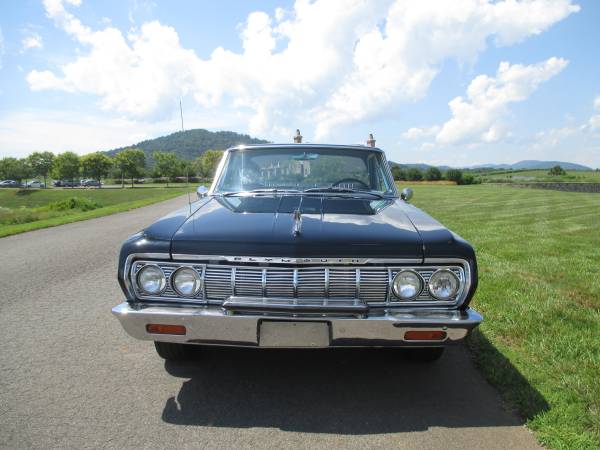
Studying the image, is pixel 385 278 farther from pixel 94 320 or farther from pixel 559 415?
pixel 94 320

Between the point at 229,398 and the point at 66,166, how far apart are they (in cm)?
9750

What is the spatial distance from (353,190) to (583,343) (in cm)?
224

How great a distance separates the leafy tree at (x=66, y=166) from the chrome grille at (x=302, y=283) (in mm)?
97147

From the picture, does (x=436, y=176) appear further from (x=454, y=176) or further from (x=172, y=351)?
(x=172, y=351)

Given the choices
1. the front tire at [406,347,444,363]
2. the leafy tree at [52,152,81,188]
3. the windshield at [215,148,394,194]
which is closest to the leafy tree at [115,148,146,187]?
the leafy tree at [52,152,81,188]

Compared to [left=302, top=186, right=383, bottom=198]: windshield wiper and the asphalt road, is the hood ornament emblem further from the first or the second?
the asphalt road

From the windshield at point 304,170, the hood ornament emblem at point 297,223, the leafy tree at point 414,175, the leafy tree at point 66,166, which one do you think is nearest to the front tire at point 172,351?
the hood ornament emblem at point 297,223

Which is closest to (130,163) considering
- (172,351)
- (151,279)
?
(172,351)

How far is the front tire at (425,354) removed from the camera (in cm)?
303

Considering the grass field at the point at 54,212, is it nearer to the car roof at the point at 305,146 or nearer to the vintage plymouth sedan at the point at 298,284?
the car roof at the point at 305,146

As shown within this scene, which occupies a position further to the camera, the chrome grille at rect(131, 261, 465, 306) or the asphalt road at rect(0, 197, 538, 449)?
the chrome grille at rect(131, 261, 465, 306)

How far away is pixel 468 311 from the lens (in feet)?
8.06

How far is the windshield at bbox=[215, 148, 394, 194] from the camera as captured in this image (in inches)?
148

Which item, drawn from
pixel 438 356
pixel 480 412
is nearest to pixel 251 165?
pixel 438 356
